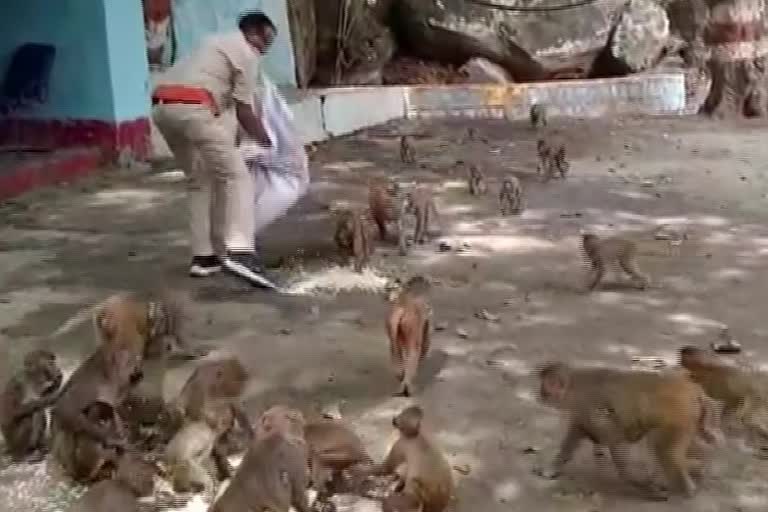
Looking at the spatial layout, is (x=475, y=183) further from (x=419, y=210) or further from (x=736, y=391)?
(x=736, y=391)

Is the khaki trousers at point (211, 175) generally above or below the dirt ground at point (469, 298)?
above

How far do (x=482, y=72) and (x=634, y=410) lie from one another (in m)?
15.0

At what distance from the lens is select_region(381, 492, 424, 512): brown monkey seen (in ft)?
11.5

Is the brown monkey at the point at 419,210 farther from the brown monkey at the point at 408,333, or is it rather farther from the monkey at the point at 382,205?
the brown monkey at the point at 408,333

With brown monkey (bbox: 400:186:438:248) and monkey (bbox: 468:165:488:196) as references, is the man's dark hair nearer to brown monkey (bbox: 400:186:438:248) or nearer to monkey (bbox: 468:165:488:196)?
brown monkey (bbox: 400:186:438:248)

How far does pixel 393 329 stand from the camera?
494 cm

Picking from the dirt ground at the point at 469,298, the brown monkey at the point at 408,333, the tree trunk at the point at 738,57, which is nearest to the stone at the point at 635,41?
the tree trunk at the point at 738,57

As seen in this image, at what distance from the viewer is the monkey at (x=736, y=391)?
161 inches

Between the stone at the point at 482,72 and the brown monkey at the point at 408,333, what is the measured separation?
1358 cm

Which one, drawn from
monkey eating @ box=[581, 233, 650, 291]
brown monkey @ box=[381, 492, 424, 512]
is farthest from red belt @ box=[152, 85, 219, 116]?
brown monkey @ box=[381, 492, 424, 512]

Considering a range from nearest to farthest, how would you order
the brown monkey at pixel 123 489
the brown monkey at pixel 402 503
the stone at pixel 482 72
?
1. the brown monkey at pixel 123 489
2. the brown monkey at pixel 402 503
3. the stone at pixel 482 72

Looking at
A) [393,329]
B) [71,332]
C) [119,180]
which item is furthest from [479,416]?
[119,180]

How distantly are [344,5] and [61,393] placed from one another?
14927 mm

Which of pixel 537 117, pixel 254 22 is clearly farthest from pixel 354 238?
pixel 537 117
